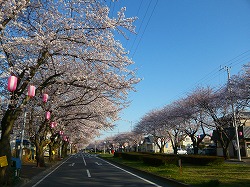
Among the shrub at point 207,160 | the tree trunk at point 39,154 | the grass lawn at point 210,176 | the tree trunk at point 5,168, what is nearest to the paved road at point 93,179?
the grass lawn at point 210,176

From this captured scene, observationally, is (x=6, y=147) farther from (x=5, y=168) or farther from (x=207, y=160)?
(x=207, y=160)

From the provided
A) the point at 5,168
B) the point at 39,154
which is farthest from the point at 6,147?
the point at 39,154

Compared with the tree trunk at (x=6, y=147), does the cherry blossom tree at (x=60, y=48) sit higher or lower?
Result: higher

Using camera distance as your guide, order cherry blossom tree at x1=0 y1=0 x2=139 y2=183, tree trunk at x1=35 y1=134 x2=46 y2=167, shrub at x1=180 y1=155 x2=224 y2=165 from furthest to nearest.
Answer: tree trunk at x1=35 y1=134 x2=46 y2=167
shrub at x1=180 y1=155 x2=224 y2=165
cherry blossom tree at x1=0 y1=0 x2=139 y2=183

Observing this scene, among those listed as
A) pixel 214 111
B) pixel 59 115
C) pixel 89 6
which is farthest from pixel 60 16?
pixel 214 111

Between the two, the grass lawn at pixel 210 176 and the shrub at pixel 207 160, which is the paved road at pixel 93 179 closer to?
the grass lawn at pixel 210 176

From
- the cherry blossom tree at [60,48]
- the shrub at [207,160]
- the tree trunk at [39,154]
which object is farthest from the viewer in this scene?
the tree trunk at [39,154]

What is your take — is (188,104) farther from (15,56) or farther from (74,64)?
(15,56)

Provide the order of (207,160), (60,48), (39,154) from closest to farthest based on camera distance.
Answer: (60,48), (207,160), (39,154)

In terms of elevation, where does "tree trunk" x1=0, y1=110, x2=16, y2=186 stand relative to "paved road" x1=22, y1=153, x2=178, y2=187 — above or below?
above

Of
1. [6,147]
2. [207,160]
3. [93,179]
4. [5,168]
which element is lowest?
[93,179]

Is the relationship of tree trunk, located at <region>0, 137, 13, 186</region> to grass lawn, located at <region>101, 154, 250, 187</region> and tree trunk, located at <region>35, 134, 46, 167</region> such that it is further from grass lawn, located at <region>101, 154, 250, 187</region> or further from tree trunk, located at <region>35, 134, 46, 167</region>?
tree trunk, located at <region>35, 134, 46, 167</region>

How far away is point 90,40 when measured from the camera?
9938 mm

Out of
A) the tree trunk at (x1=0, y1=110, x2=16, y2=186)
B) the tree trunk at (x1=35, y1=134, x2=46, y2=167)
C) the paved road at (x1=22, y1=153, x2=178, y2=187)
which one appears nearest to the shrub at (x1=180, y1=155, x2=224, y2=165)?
the paved road at (x1=22, y1=153, x2=178, y2=187)
